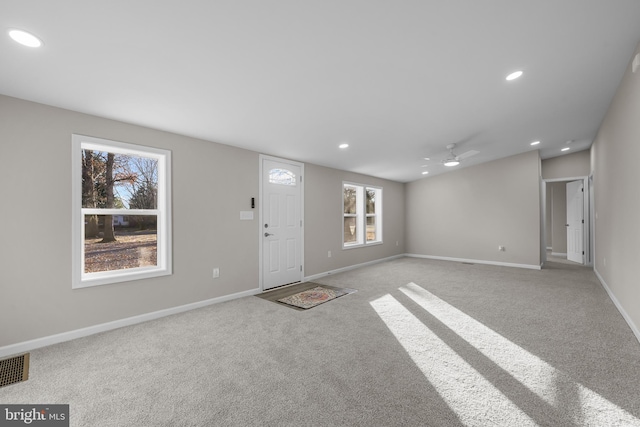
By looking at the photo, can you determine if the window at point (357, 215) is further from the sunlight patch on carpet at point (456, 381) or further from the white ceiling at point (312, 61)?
the sunlight patch on carpet at point (456, 381)

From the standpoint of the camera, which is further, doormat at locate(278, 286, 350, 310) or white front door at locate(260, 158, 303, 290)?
white front door at locate(260, 158, 303, 290)

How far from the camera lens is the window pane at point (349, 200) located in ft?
21.9

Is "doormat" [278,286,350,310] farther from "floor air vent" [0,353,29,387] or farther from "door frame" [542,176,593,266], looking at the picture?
"door frame" [542,176,593,266]

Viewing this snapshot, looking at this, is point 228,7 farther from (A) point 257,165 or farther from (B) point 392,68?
(A) point 257,165

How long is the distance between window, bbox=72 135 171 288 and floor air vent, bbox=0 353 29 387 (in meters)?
0.67

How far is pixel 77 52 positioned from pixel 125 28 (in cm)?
52

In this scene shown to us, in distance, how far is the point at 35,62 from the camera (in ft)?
6.61

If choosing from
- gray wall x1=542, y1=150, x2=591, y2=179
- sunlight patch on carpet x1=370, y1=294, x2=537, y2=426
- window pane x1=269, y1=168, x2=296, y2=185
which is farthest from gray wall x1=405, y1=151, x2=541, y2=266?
sunlight patch on carpet x1=370, y1=294, x2=537, y2=426

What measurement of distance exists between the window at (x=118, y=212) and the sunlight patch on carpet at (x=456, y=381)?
9.62 ft

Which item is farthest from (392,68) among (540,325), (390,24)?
(540,325)

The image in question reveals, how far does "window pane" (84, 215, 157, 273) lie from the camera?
9.86 ft

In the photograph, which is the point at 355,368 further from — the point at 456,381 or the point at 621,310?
the point at 621,310

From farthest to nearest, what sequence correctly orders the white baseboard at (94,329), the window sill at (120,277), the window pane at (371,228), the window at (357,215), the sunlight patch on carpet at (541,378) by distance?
the window pane at (371,228), the window at (357,215), the window sill at (120,277), the white baseboard at (94,329), the sunlight patch on carpet at (541,378)

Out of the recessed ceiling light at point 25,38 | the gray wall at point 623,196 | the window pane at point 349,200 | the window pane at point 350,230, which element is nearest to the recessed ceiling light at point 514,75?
the gray wall at point 623,196
